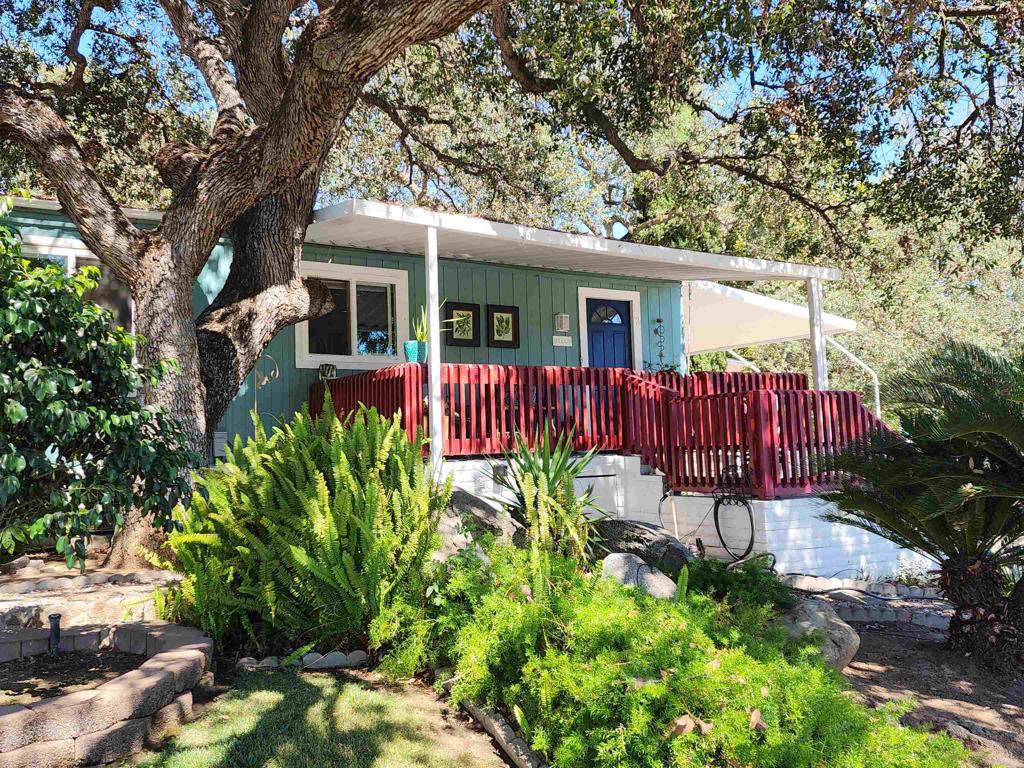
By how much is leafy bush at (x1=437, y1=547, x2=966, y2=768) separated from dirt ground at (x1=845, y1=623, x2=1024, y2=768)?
1119 millimetres

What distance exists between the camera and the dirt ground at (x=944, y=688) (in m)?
4.82

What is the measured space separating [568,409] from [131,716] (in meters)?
6.55

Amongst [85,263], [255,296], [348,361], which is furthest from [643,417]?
[85,263]

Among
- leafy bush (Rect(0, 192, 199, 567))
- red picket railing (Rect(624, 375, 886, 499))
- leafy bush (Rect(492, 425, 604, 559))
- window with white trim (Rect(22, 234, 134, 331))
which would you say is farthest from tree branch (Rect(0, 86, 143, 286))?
red picket railing (Rect(624, 375, 886, 499))

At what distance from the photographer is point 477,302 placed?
1181cm

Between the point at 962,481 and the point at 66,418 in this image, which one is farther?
the point at 962,481

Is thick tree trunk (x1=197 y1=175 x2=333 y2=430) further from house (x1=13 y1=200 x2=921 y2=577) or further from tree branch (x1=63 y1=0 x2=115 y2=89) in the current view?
tree branch (x1=63 y1=0 x2=115 y2=89)

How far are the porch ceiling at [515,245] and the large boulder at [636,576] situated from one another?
4.26m

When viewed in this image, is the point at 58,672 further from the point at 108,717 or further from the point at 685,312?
the point at 685,312

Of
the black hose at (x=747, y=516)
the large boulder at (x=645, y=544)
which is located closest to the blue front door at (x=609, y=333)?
the black hose at (x=747, y=516)

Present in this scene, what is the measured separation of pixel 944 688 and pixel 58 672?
5.55 m

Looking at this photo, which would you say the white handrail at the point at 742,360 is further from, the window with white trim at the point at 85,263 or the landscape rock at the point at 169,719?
the landscape rock at the point at 169,719

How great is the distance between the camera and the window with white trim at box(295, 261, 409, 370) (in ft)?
35.0

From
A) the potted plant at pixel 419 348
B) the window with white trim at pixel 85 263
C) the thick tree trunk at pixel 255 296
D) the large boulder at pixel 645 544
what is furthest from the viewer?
the potted plant at pixel 419 348
